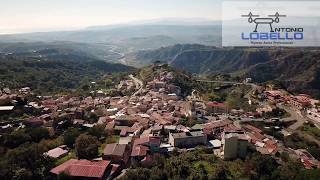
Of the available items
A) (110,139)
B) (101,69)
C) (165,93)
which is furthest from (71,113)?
(101,69)

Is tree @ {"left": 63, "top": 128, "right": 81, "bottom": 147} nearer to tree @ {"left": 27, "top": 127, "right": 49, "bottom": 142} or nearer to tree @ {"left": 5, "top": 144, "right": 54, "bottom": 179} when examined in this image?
tree @ {"left": 27, "top": 127, "right": 49, "bottom": 142}

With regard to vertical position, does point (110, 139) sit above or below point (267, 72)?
above

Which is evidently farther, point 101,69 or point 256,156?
point 101,69

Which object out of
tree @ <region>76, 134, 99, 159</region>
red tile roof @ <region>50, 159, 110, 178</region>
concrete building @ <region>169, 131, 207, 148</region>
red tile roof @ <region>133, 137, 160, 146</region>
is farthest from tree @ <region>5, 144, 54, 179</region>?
concrete building @ <region>169, 131, 207, 148</region>

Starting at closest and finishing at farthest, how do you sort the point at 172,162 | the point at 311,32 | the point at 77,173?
1. the point at 77,173
2. the point at 172,162
3. the point at 311,32

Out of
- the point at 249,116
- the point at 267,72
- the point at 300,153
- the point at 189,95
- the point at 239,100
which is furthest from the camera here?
the point at 267,72

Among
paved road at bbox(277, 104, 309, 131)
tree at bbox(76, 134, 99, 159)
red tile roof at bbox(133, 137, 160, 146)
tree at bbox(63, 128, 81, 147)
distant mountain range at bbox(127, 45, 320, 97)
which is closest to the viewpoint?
tree at bbox(76, 134, 99, 159)

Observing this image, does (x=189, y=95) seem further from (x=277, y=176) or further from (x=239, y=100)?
(x=277, y=176)
